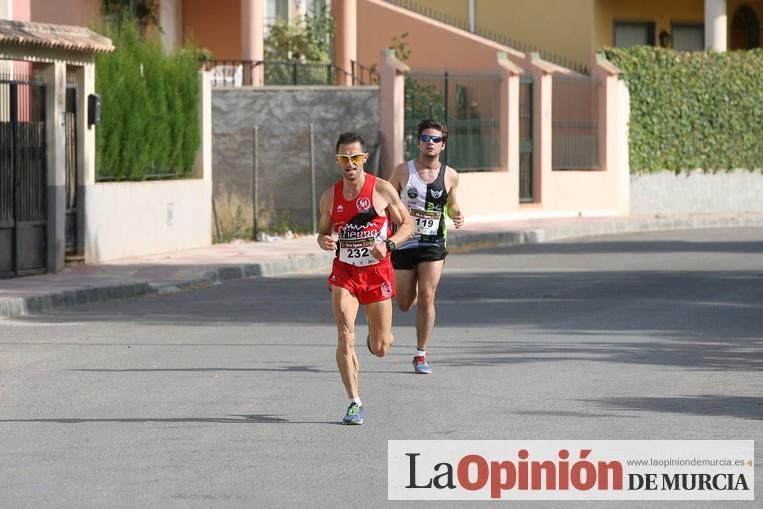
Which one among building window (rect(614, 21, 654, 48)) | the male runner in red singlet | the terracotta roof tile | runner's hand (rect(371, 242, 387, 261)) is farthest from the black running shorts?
building window (rect(614, 21, 654, 48))

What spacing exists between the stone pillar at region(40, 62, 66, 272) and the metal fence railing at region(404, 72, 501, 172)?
398 inches

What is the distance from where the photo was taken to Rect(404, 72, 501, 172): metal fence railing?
31.5 metres

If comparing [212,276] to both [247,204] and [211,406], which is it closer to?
Answer: [247,204]

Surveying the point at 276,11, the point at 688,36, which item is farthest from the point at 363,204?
the point at 688,36

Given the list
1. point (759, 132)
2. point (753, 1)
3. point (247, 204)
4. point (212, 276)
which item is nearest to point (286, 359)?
point (212, 276)

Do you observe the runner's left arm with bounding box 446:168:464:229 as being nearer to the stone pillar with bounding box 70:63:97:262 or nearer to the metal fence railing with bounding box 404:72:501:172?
the stone pillar with bounding box 70:63:97:262

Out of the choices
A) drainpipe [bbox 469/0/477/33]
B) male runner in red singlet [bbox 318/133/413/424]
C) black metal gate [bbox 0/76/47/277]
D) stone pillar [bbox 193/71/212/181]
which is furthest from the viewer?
drainpipe [bbox 469/0/477/33]

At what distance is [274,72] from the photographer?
3378 cm

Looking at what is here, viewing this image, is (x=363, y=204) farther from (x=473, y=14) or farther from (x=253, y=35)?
(x=473, y=14)

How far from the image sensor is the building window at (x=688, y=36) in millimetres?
43562

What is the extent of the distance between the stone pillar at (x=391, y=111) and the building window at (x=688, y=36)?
574 inches

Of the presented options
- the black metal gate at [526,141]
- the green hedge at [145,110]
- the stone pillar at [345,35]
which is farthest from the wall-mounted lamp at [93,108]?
the stone pillar at [345,35]

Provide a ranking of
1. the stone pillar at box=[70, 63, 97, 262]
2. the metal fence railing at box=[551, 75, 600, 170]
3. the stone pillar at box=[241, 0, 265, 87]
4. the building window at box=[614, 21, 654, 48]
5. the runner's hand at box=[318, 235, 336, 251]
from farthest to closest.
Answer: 1. the building window at box=[614, 21, 654, 48]
2. the metal fence railing at box=[551, 75, 600, 170]
3. the stone pillar at box=[241, 0, 265, 87]
4. the stone pillar at box=[70, 63, 97, 262]
5. the runner's hand at box=[318, 235, 336, 251]

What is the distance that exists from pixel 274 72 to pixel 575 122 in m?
6.43
